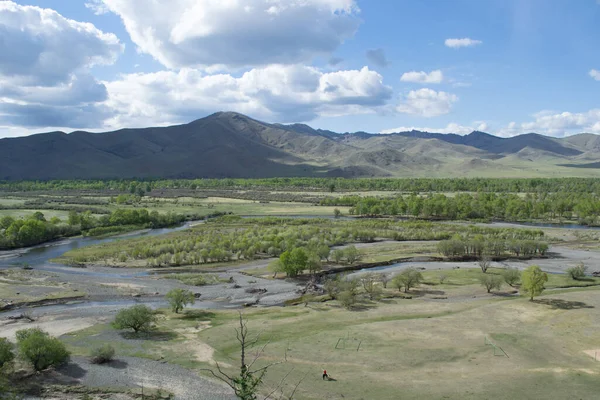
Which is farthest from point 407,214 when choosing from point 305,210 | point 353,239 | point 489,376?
point 489,376

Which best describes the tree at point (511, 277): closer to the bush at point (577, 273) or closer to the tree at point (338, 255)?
the bush at point (577, 273)

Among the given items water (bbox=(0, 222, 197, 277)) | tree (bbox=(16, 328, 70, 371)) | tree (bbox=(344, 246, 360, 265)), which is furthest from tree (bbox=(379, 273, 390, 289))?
water (bbox=(0, 222, 197, 277))

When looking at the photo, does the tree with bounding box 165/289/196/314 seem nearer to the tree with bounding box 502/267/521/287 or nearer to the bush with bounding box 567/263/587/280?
the tree with bounding box 502/267/521/287

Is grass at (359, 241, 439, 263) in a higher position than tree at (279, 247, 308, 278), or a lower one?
lower

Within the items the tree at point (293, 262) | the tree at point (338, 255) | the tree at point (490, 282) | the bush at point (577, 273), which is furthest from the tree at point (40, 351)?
the bush at point (577, 273)

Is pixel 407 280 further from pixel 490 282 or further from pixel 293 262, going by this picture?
pixel 293 262

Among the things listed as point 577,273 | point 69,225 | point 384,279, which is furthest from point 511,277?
point 69,225
